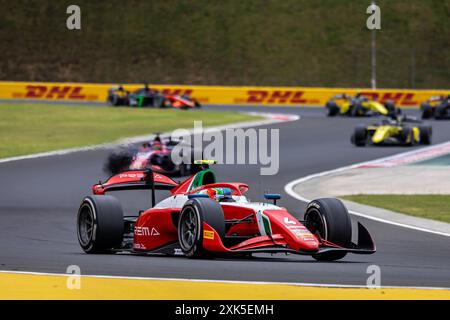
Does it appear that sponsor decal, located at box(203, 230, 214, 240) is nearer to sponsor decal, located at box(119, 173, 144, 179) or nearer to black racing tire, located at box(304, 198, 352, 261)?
black racing tire, located at box(304, 198, 352, 261)

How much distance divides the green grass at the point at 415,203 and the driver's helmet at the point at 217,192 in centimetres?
570

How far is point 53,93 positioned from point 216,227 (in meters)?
43.9

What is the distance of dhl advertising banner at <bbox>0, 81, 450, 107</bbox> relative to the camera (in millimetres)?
53438

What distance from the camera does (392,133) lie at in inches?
1339

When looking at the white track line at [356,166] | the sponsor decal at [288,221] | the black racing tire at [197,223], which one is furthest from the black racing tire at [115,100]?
the sponsor decal at [288,221]

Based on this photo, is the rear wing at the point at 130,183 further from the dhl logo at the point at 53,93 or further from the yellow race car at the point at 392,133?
the dhl logo at the point at 53,93

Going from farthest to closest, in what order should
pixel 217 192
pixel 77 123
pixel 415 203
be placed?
1. pixel 77 123
2. pixel 415 203
3. pixel 217 192

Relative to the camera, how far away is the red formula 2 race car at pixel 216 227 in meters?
12.0

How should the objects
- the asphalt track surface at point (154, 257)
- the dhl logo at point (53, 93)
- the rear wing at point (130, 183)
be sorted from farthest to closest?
the dhl logo at point (53, 93) → the rear wing at point (130, 183) → the asphalt track surface at point (154, 257)

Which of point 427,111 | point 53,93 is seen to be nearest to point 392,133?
point 427,111

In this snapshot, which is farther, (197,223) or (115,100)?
(115,100)

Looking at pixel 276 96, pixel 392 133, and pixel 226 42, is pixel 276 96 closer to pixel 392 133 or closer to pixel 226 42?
pixel 226 42

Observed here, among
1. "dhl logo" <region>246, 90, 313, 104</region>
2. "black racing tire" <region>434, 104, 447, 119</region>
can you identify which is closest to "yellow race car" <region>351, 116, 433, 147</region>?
"black racing tire" <region>434, 104, 447, 119</region>

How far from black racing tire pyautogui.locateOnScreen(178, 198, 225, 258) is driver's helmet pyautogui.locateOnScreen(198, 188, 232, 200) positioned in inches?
24.1
